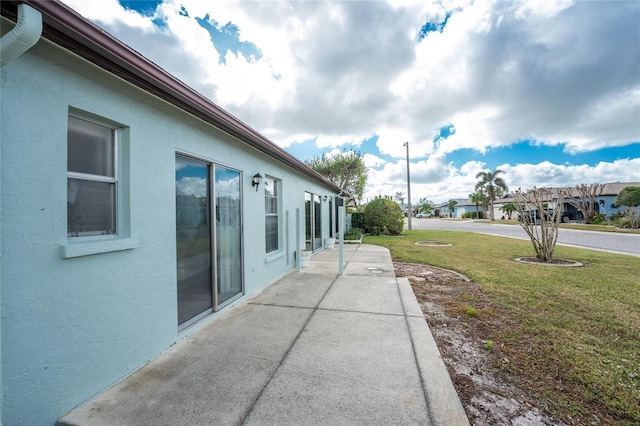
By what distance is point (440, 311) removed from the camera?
464 cm

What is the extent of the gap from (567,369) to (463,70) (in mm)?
9924

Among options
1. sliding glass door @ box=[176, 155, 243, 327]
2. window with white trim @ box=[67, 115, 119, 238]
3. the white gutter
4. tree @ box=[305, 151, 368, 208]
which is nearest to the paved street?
sliding glass door @ box=[176, 155, 243, 327]

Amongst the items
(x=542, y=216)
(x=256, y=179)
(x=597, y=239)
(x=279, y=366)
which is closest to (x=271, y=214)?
(x=256, y=179)

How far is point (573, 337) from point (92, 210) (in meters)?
6.08

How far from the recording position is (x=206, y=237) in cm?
400

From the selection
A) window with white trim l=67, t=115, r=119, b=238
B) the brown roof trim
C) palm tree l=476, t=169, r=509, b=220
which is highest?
palm tree l=476, t=169, r=509, b=220

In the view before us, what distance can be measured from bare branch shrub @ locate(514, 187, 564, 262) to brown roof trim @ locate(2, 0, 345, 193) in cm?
1025

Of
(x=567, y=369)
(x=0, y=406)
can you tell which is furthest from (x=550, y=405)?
(x=0, y=406)

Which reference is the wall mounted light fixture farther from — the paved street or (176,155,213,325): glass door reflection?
the paved street

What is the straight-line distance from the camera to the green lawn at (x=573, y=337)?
244 cm

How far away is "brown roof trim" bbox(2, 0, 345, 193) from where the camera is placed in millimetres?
1752

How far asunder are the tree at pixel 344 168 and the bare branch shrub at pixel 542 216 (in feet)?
74.8

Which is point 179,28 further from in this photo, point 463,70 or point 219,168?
point 463,70

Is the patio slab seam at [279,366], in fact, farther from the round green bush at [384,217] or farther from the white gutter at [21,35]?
the round green bush at [384,217]
